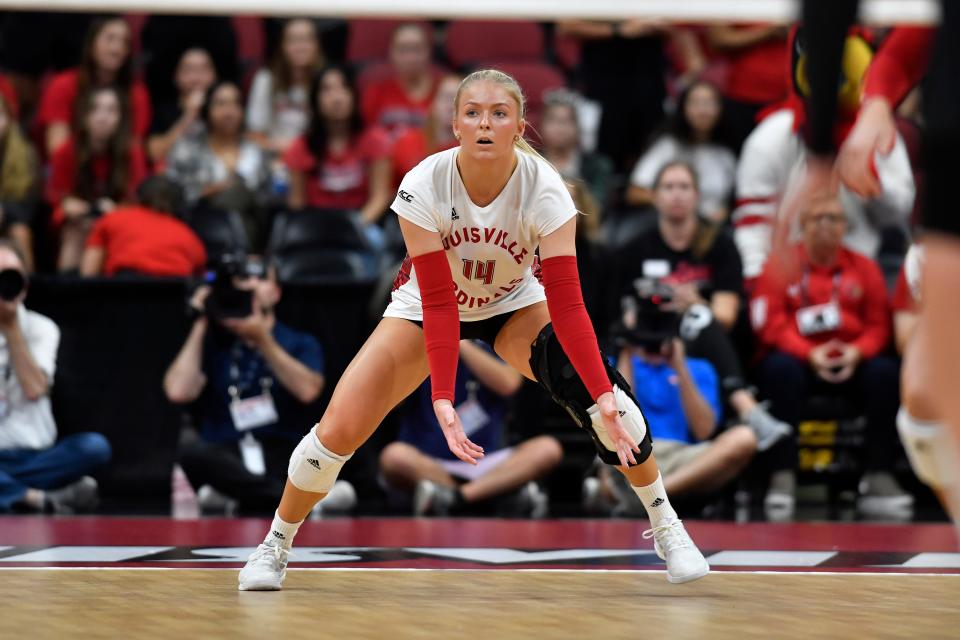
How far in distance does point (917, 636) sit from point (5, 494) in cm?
438

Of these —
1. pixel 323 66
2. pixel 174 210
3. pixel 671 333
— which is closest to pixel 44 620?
pixel 671 333

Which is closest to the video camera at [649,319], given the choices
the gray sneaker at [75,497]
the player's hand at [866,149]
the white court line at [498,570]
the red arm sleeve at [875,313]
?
the red arm sleeve at [875,313]

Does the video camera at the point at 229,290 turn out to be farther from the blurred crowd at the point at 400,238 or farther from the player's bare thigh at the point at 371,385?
the player's bare thigh at the point at 371,385

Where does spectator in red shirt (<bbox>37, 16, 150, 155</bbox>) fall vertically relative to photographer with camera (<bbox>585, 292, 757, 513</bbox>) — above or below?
above

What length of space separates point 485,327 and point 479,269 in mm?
243

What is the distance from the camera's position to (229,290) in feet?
20.5

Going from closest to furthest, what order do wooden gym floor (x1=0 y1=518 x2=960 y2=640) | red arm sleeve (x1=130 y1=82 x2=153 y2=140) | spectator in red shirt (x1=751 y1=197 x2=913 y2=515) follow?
wooden gym floor (x1=0 y1=518 x2=960 y2=640) → spectator in red shirt (x1=751 y1=197 x2=913 y2=515) → red arm sleeve (x1=130 y1=82 x2=153 y2=140)

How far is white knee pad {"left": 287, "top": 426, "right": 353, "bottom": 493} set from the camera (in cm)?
379

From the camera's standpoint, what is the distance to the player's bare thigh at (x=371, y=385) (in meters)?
3.77

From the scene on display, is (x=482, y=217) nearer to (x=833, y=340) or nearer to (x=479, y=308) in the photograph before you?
(x=479, y=308)

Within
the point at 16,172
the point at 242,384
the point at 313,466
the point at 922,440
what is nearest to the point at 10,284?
the point at 242,384

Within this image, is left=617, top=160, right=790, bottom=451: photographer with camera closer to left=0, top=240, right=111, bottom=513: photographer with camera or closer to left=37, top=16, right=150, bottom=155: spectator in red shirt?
left=0, top=240, right=111, bottom=513: photographer with camera

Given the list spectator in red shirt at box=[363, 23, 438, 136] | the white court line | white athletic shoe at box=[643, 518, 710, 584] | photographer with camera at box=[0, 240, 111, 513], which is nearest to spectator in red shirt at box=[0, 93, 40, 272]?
photographer with camera at box=[0, 240, 111, 513]

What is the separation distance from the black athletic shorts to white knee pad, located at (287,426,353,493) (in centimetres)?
53
